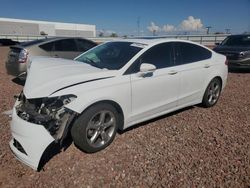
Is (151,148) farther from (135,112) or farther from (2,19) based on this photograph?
(2,19)

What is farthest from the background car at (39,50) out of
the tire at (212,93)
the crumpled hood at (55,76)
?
the tire at (212,93)

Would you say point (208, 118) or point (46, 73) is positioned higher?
point (46, 73)

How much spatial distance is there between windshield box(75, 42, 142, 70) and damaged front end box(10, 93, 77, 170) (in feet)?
3.69

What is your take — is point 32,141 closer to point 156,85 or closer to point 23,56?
point 156,85

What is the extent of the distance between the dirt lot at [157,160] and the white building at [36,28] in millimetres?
70904

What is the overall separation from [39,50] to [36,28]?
8448 cm

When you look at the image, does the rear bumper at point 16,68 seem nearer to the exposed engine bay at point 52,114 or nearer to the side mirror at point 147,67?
the exposed engine bay at point 52,114

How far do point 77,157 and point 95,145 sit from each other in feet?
0.99

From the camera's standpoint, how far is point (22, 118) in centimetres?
307

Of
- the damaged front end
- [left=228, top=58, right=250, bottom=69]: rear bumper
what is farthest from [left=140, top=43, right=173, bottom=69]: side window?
[left=228, top=58, right=250, bottom=69]: rear bumper

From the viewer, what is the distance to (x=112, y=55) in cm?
435

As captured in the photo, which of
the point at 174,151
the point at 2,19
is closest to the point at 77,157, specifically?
the point at 174,151

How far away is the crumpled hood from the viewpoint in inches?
123

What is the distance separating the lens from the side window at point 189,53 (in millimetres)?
4641
